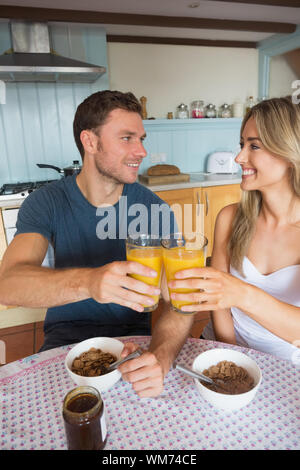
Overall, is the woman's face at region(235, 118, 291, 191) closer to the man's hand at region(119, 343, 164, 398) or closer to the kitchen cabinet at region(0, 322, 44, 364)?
the man's hand at region(119, 343, 164, 398)

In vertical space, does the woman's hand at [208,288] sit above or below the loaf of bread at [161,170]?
below

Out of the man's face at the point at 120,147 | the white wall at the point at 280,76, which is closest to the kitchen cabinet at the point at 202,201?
the white wall at the point at 280,76

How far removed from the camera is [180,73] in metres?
3.67

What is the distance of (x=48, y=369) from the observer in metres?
0.95

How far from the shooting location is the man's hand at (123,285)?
796 millimetres

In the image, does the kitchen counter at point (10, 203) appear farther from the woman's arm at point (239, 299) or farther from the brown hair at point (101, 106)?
the woman's arm at point (239, 299)

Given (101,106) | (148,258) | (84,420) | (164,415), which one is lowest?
(164,415)

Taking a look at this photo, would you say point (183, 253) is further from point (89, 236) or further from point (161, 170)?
point (161, 170)

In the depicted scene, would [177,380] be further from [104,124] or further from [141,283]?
[104,124]

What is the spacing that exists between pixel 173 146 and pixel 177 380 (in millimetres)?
3221

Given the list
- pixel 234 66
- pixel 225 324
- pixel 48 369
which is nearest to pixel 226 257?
pixel 225 324

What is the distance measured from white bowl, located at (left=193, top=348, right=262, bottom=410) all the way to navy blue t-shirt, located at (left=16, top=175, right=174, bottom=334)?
56cm

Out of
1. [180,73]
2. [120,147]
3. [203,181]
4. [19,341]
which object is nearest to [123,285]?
[120,147]

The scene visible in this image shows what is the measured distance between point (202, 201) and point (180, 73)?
148cm
